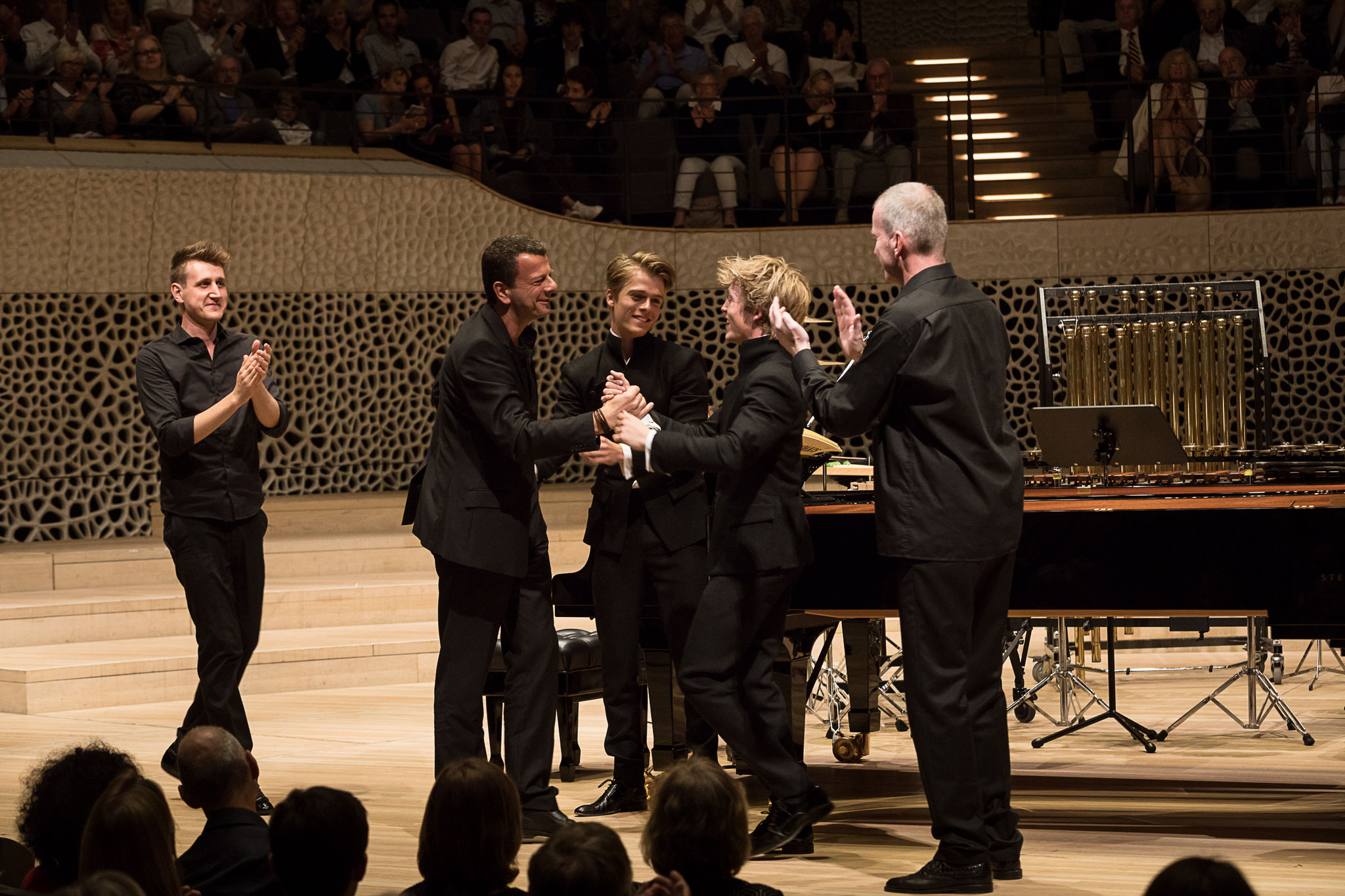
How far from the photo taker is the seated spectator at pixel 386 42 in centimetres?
1073

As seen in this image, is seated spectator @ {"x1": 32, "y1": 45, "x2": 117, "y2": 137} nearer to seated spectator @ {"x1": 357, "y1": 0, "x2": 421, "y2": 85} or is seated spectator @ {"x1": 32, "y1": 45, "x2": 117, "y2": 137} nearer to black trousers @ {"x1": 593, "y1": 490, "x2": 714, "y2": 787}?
seated spectator @ {"x1": 357, "y1": 0, "x2": 421, "y2": 85}

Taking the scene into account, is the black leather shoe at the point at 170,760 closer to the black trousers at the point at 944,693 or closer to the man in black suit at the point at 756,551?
the man in black suit at the point at 756,551

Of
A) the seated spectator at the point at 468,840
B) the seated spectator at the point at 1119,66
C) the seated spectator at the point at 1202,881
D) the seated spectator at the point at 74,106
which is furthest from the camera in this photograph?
the seated spectator at the point at 1119,66

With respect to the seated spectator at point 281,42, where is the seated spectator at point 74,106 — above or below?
below

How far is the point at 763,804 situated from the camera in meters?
4.76

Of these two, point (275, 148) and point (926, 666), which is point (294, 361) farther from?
point (926, 666)

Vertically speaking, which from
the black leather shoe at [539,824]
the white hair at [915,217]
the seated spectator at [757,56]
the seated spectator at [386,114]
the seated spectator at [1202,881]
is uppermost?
the seated spectator at [757,56]

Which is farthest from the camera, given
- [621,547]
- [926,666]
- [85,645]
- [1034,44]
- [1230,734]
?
[1034,44]

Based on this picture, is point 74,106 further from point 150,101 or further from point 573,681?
point 573,681

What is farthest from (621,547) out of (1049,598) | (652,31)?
(652,31)

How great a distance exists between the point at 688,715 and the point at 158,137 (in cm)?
672

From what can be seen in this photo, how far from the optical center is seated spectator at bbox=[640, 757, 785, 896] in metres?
2.47

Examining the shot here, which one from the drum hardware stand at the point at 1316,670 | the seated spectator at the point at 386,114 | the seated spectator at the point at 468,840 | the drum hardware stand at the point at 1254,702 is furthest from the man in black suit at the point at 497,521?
the seated spectator at the point at 386,114

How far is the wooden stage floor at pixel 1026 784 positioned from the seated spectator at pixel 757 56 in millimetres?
5392
